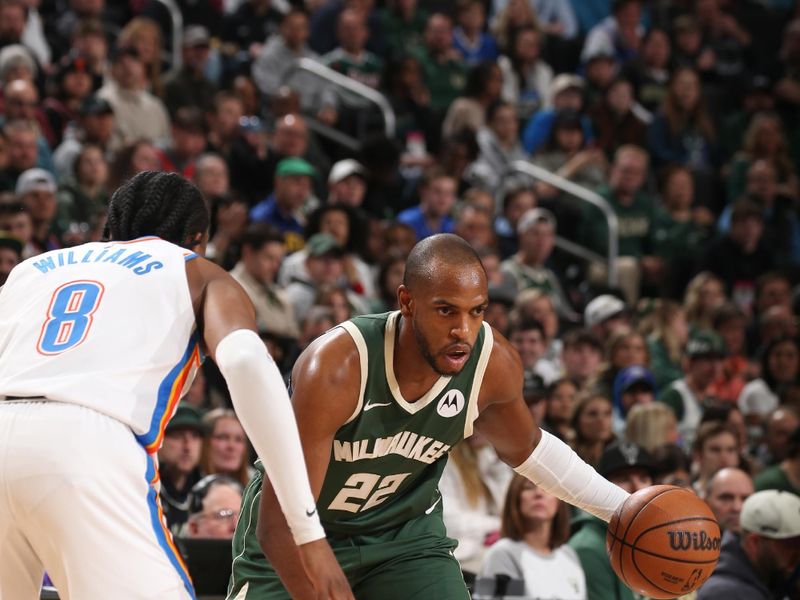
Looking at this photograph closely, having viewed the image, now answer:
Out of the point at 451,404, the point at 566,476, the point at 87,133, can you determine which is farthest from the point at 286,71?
the point at 451,404

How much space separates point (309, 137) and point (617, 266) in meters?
2.93

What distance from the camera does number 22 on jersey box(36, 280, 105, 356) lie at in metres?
3.39

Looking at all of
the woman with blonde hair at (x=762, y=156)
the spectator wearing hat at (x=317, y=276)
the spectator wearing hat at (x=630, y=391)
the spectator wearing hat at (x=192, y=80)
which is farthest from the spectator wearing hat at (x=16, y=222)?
the woman with blonde hair at (x=762, y=156)

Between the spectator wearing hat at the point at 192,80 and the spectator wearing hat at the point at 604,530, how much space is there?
601 centimetres

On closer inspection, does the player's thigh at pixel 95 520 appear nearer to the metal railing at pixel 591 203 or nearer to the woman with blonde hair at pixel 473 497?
the woman with blonde hair at pixel 473 497

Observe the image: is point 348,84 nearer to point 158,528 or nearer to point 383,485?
point 383,485

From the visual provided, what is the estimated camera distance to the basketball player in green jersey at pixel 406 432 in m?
3.94

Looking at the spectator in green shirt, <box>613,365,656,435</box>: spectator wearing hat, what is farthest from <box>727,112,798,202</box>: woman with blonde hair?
<box>613,365,656,435</box>: spectator wearing hat

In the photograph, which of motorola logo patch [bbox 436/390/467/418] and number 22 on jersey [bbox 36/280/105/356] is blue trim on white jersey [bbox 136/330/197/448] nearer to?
number 22 on jersey [bbox 36/280/105/356]

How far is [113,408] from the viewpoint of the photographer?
330 centimetres

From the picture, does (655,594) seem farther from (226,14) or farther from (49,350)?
(226,14)

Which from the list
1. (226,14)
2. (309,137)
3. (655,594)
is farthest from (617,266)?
(655,594)

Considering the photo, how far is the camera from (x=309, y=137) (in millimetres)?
11922

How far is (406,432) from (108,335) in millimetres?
1151
